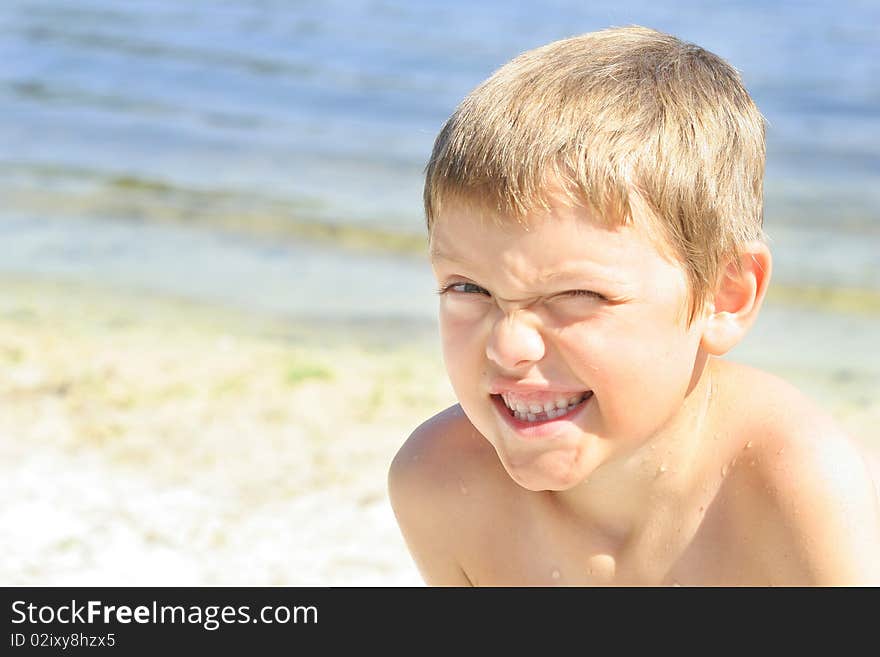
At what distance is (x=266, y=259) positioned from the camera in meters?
6.66

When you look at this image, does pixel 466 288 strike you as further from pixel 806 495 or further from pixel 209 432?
pixel 209 432

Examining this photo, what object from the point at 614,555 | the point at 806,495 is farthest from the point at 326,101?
the point at 806,495

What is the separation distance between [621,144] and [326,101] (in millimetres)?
7871

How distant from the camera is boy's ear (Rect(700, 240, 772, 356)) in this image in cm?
225

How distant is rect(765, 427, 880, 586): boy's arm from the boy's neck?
17 cm

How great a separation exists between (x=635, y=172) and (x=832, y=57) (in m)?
8.87

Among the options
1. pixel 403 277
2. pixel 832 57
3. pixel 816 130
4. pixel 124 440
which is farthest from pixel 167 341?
pixel 832 57

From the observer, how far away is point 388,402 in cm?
476

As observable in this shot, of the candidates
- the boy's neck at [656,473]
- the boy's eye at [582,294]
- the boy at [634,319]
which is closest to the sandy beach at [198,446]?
the boy's neck at [656,473]

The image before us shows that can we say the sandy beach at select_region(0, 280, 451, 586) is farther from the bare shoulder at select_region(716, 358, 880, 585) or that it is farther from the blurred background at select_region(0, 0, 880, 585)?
the bare shoulder at select_region(716, 358, 880, 585)

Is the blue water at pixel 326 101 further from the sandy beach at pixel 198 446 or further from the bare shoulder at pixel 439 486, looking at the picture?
the bare shoulder at pixel 439 486

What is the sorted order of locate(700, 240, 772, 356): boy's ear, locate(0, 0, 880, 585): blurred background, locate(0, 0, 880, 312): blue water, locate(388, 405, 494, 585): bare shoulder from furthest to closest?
locate(0, 0, 880, 312): blue water, locate(0, 0, 880, 585): blurred background, locate(388, 405, 494, 585): bare shoulder, locate(700, 240, 772, 356): boy's ear

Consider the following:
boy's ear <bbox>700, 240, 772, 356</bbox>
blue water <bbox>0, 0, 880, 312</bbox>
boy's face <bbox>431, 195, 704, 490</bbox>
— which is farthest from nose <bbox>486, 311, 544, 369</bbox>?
blue water <bbox>0, 0, 880, 312</bbox>

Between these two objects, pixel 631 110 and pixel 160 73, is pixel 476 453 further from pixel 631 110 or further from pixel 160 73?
pixel 160 73
